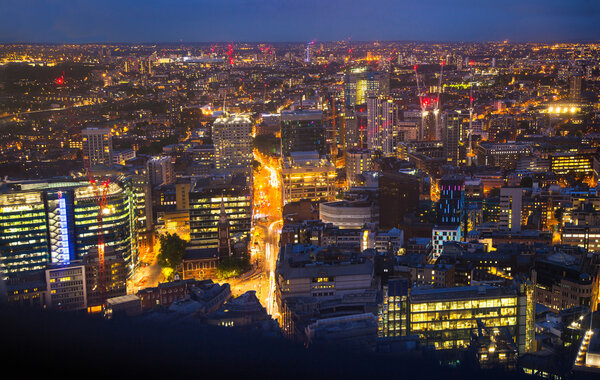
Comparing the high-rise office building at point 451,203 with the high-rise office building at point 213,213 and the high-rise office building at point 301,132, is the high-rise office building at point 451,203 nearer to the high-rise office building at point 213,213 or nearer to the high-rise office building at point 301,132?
the high-rise office building at point 213,213

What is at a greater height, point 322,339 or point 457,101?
point 457,101

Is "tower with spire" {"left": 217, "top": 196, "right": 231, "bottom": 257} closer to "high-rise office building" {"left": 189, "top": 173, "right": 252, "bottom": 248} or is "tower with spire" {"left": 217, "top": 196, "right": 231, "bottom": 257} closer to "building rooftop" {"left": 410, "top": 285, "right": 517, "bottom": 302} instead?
"high-rise office building" {"left": 189, "top": 173, "right": 252, "bottom": 248}

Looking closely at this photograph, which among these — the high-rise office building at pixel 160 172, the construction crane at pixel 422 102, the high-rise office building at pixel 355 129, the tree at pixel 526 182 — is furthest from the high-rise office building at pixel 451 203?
the construction crane at pixel 422 102

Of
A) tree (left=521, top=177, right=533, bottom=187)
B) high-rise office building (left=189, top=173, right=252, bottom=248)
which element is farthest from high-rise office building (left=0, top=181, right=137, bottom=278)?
tree (left=521, top=177, right=533, bottom=187)

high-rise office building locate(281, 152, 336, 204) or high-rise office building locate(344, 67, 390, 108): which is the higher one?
high-rise office building locate(344, 67, 390, 108)

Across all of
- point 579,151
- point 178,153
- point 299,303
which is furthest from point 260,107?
point 299,303

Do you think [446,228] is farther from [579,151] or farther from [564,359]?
[579,151]

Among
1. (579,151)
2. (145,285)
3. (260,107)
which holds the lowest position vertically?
(145,285)
